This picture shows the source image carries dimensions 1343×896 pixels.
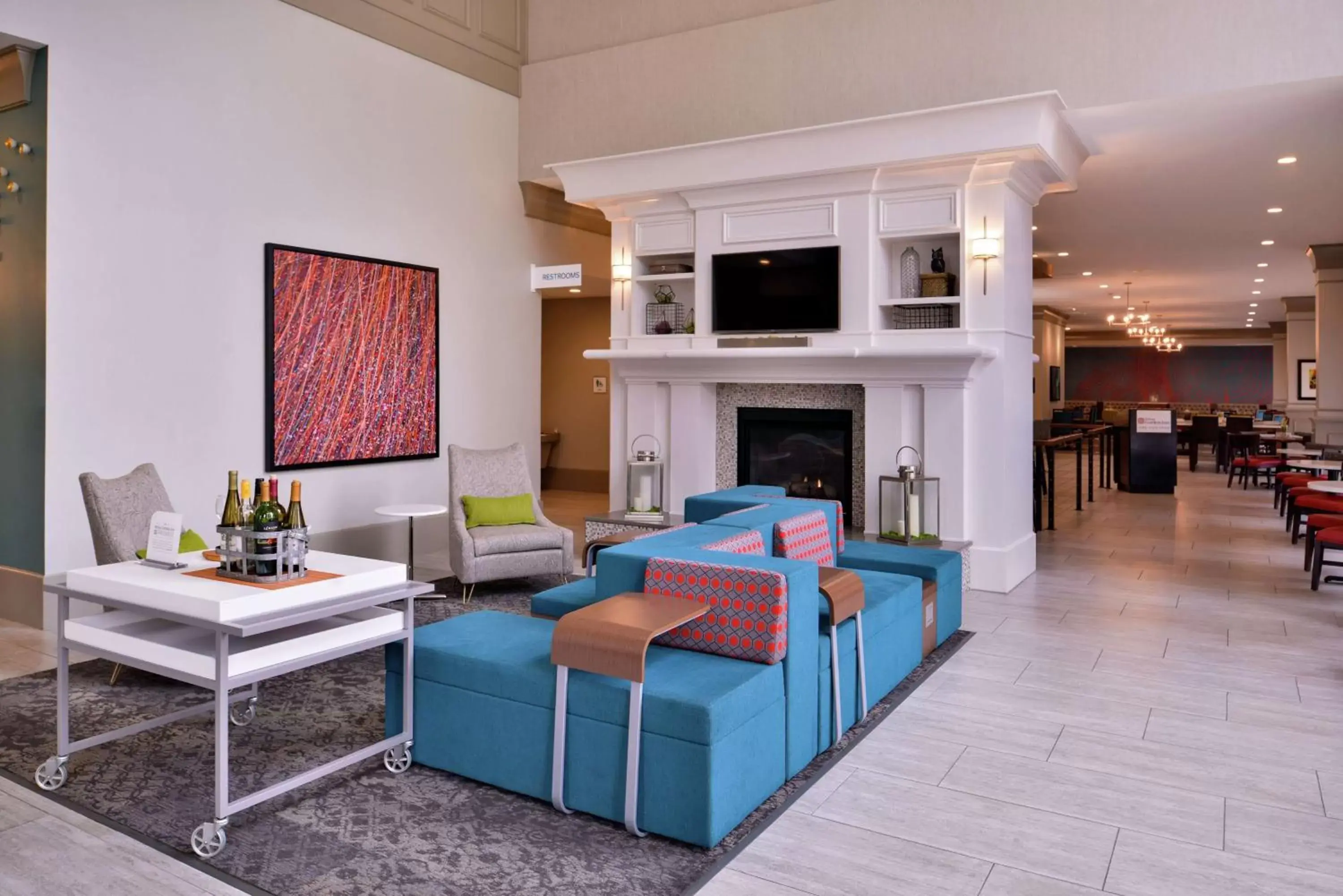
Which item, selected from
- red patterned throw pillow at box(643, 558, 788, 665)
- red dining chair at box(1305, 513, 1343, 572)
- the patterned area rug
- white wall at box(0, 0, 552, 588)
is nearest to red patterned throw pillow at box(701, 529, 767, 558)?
red patterned throw pillow at box(643, 558, 788, 665)

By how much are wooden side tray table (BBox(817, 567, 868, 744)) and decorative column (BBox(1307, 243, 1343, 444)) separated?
10376 mm

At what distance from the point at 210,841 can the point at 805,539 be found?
2.65m

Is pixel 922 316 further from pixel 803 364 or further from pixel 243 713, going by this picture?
pixel 243 713

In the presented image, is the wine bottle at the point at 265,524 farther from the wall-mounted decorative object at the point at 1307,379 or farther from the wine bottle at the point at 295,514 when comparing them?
the wall-mounted decorative object at the point at 1307,379

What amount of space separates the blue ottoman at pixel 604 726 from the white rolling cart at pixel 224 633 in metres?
0.15

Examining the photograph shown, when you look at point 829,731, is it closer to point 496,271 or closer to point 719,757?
point 719,757

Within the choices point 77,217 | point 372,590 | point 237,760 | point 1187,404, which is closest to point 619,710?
point 372,590

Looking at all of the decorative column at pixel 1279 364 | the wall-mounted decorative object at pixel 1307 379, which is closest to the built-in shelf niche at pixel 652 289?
the wall-mounted decorative object at pixel 1307 379

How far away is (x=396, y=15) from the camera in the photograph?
7.26 metres

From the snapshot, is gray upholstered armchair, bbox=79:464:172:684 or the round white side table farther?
the round white side table

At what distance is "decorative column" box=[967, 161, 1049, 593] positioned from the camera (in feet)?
21.0

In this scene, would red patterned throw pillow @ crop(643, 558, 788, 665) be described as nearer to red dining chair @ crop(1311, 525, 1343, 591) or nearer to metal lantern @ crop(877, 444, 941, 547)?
metal lantern @ crop(877, 444, 941, 547)

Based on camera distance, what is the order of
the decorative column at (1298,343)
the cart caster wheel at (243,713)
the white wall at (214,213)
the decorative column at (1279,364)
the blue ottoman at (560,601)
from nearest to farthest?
1. the cart caster wheel at (243,713)
2. the blue ottoman at (560,601)
3. the white wall at (214,213)
4. the decorative column at (1298,343)
5. the decorative column at (1279,364)

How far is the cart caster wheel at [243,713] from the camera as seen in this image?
12.8ft
